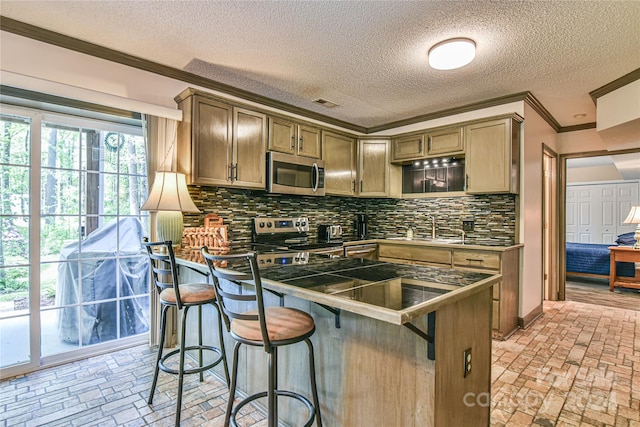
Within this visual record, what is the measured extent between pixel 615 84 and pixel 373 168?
8.23 feet

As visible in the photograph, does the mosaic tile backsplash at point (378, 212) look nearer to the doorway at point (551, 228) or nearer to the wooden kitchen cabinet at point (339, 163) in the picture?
the wooden kitchen cabinet at point (339, 163)

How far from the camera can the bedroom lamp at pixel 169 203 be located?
2.56 meters

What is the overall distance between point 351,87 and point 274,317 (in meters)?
2.49

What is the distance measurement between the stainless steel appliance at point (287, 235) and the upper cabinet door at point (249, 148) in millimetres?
483

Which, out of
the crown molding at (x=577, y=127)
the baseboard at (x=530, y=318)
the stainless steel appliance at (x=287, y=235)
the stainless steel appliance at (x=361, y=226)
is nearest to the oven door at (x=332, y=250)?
the stainless steel appliance at (x=287, y=235)

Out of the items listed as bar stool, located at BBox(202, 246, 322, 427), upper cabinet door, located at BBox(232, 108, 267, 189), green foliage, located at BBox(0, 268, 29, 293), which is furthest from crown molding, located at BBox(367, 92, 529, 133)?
green foliage, located at BBox(0, 268, 29, 293)

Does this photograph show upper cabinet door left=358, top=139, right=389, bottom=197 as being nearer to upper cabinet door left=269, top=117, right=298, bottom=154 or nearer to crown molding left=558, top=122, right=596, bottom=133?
upper cabinet door left=269, top=117, right=298, bottom=154

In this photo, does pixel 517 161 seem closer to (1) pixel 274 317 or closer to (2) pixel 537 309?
(2) pixel 537 309

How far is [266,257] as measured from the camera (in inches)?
89.4

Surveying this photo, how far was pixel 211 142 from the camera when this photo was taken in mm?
2939

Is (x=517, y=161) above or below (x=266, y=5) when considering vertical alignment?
below

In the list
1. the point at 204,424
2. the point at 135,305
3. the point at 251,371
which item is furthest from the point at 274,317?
the point at 135,305

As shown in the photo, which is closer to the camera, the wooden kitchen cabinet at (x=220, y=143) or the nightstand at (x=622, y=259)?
the wooden kitchen cabinet at (x=220, y=143)

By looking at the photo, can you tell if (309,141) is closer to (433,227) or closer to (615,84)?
(433,227)
